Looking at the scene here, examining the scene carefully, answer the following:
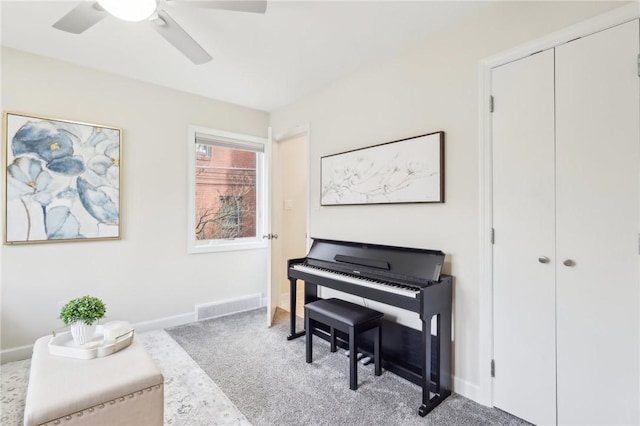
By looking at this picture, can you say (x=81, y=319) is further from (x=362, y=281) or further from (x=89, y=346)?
(x=362, y=281)

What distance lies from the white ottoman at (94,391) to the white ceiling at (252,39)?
6.63 ft

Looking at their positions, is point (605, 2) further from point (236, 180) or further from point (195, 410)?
point (236, 180)

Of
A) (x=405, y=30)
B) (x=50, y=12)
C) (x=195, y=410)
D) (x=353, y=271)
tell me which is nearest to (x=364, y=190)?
(x=353, y=271)

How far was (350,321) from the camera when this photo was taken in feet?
7.07

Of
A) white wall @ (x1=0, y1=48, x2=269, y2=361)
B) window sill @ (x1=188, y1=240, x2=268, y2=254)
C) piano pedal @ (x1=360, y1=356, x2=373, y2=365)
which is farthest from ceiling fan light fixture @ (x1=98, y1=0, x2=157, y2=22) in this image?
piano pedal @ (x1=360, y1=356, x2=373, y2=365)

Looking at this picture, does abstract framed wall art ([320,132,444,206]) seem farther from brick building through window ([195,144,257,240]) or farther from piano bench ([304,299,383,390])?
brick building through window ([195,144,257,240])

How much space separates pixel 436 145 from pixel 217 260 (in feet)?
8.66

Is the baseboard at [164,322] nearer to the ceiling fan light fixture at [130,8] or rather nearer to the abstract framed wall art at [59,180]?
the abstract framed wall art at [59,180]

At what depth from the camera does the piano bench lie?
2111 millimetres

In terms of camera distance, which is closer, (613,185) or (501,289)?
(613,185)

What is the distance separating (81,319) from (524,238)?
2.49 m

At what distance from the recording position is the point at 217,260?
362cm

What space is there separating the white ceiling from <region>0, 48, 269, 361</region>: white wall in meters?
0.20

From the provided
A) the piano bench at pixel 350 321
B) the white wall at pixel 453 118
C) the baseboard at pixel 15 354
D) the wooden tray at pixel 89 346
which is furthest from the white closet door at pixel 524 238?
the baseboard at pixel 15 354
